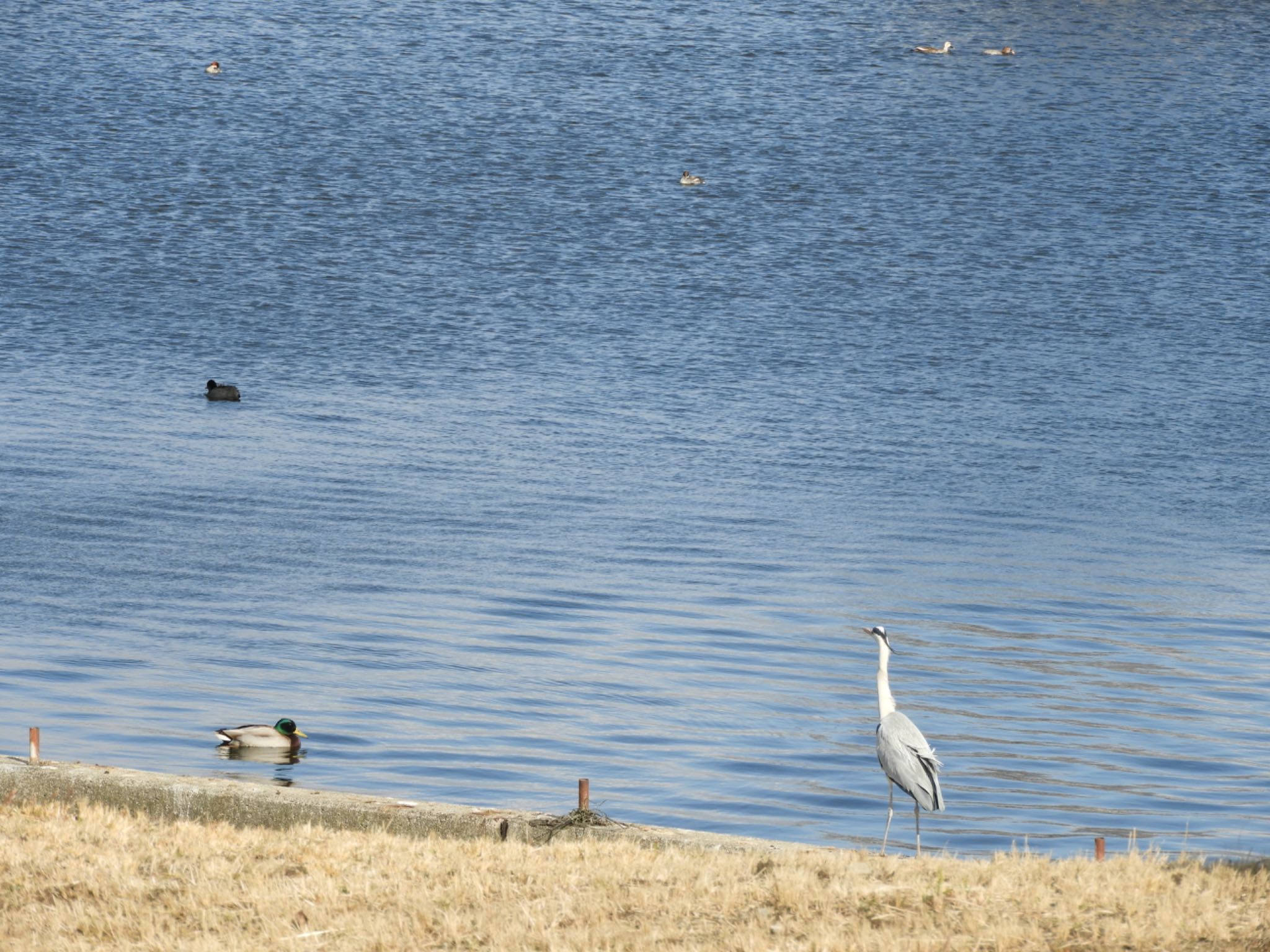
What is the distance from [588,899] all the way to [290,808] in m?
3.28

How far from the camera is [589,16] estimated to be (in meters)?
58.6

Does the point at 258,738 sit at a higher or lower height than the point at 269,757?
higher

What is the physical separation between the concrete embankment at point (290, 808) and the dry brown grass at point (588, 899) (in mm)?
639

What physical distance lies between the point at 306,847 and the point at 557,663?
7.99 m

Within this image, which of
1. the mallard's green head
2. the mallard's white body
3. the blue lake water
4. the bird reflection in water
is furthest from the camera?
the blue lake water

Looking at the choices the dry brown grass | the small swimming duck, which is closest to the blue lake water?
the small swimming duck

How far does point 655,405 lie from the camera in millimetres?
32188

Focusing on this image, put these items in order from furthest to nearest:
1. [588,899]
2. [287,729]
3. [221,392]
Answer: [221,392] < [287,729] < [588,899]

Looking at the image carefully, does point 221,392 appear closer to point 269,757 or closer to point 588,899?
point 269,757

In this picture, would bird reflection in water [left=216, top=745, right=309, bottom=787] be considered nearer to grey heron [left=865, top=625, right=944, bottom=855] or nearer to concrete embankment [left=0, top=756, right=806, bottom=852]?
concrete embankment [left=0, top=756, right=806, bottom=852]

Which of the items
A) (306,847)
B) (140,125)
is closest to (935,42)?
(140,125)

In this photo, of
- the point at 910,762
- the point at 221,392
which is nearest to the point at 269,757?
the point at 910,762

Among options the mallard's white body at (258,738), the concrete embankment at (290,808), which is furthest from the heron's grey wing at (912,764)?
the mallard's white body at (258,738)

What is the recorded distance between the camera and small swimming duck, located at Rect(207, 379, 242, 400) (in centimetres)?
3175
